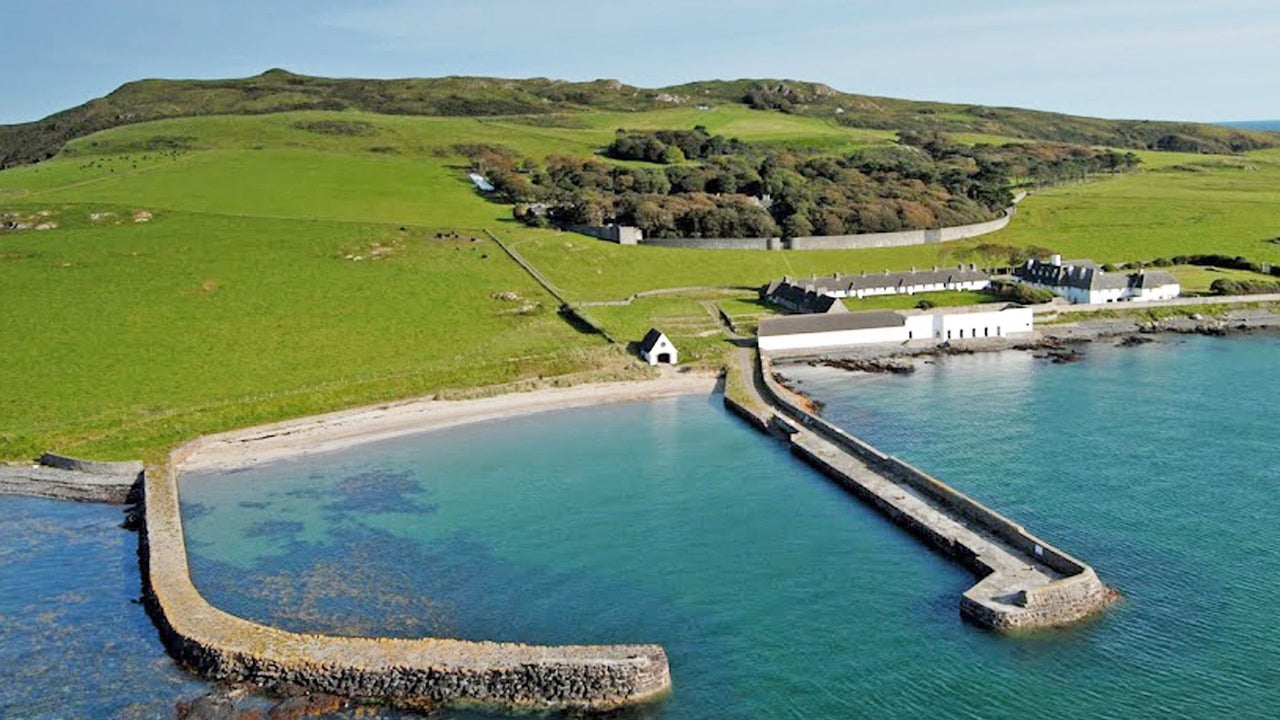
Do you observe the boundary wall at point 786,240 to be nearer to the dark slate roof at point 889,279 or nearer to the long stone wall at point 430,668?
the dark slate roof at point 889,279

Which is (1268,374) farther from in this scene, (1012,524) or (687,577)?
(687,577)

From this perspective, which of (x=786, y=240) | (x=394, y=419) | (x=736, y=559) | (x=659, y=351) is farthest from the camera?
(x=786, y=240)

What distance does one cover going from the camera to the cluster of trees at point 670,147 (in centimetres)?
11881

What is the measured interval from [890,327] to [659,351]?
577 inches

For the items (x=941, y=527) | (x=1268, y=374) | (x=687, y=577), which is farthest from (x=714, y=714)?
(x=1268, y=374)

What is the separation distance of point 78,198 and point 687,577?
78.7m

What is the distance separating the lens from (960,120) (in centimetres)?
19038

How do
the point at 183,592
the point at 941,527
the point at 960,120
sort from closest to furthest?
the point at 183,592, the point at 941,527, the point at 960,120

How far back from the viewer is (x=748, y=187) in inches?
3937

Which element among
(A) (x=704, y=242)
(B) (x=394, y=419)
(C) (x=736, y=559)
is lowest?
(C) (x=736, y=559)

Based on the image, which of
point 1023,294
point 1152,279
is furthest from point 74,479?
point 1152,279

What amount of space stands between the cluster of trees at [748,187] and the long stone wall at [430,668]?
62.8 m

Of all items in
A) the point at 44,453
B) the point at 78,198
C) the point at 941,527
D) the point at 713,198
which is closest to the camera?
the point at 941,527

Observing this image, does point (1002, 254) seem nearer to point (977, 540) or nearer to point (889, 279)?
point (889, 279)
